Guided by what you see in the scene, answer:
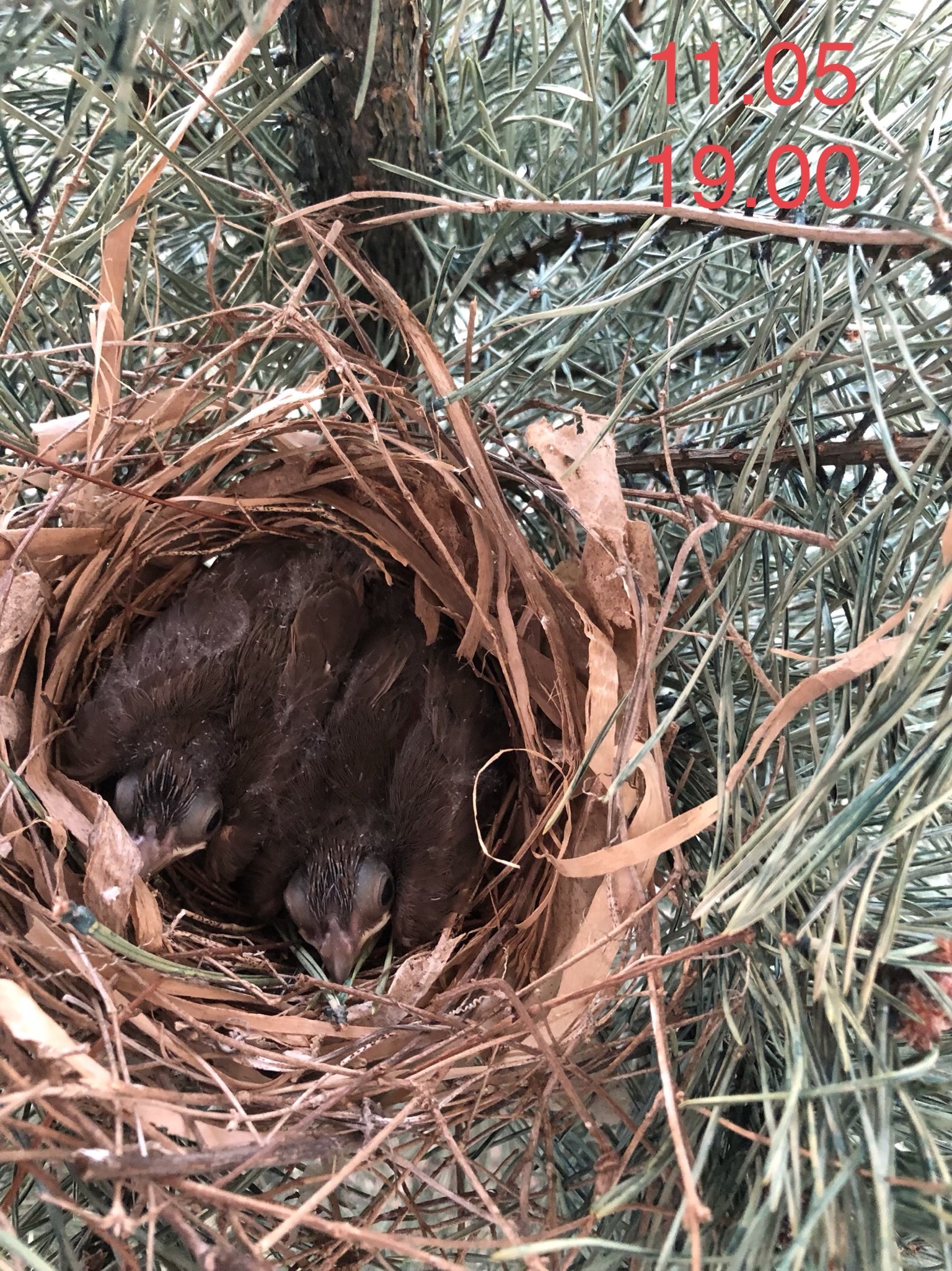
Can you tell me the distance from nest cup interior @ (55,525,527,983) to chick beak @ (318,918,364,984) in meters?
0.05

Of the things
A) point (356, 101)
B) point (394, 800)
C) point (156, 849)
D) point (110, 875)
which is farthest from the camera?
point (394, 800)

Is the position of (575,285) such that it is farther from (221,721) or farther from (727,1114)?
(727,1114)

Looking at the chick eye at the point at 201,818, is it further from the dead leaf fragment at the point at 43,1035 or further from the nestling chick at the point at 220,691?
the dead leaf fragment at the point at 43,1035

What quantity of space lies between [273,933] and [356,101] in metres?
0.90

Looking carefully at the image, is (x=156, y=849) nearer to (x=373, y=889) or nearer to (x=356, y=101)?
(x=373, y=889)

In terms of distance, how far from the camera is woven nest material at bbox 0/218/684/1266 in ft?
1.95

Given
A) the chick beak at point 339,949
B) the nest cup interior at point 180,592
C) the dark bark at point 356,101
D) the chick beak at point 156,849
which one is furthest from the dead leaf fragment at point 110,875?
the dark bark at point 356,101

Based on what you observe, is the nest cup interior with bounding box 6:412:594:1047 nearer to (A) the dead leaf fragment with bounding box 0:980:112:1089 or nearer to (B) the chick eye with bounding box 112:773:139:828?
(B) the chick eye with bounding box 112:773:139:828

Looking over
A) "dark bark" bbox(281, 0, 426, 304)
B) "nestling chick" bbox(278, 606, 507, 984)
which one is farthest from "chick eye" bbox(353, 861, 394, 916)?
"dark bark" bbox(281, 0, 426, 304)

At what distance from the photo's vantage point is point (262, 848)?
1.09 meters

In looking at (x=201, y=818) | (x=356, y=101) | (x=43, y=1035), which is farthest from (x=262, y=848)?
(x=356, y=101)

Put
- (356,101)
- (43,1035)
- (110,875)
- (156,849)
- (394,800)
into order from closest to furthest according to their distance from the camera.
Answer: (43,1035)
(356,101)
(110,875)
(156,849)
(394,800)

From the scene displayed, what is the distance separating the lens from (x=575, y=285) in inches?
36.4

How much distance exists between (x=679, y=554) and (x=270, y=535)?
66cm
